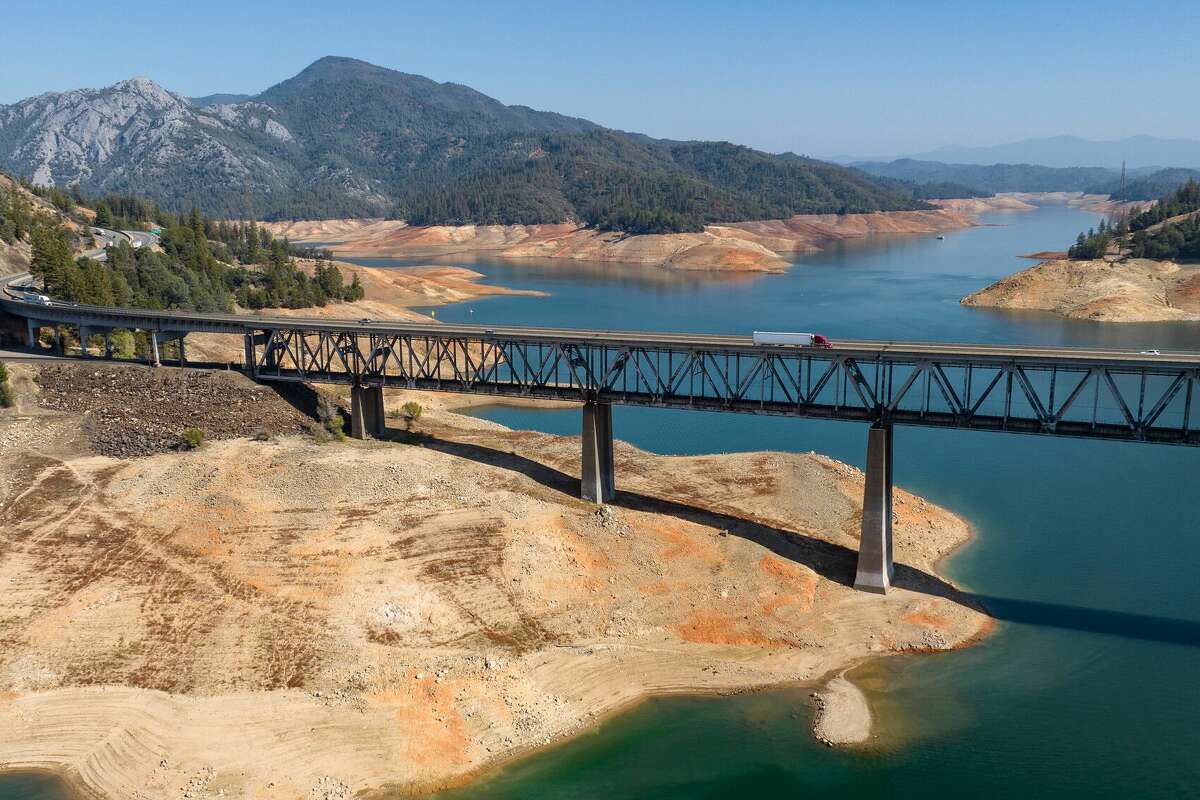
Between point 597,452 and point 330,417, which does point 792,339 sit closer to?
point 597,452

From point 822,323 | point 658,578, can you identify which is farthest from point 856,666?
point 822,323

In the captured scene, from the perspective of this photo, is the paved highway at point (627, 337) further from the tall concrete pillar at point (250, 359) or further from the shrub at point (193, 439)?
the shrub at point (193, 439)

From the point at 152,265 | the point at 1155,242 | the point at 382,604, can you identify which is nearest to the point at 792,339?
the point at 382,604

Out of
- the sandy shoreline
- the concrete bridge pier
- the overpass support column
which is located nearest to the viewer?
the sandy shoreline

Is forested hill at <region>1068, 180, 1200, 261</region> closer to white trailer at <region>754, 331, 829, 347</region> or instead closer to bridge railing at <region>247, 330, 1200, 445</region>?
bridge railing at <region>247, 330, 1200, 445</region>

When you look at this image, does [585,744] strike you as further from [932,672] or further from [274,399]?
[274,399]

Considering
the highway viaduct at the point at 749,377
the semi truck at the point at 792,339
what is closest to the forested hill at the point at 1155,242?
the highway viaduct at the point at 749,377

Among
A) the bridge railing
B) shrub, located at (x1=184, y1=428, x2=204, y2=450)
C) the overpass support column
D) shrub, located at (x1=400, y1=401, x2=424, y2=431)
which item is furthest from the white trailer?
shrub, located at (x1=184, y1=428, x2=204, y2=450)
